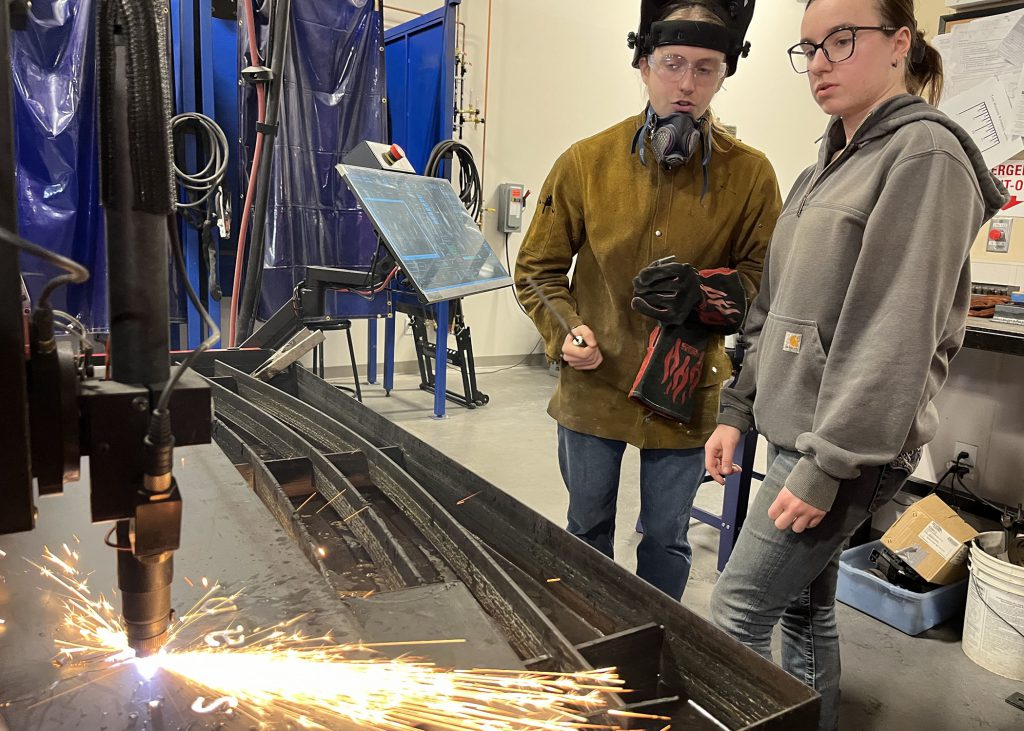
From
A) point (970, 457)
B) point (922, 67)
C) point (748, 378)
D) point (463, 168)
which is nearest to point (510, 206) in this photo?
point (463, 168)

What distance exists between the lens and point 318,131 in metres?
4.21

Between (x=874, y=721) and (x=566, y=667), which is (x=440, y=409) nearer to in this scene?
(x=874, y=721)

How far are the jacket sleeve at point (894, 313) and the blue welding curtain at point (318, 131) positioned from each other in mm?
3601

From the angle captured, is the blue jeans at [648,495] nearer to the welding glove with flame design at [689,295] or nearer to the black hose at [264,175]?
the welding glove with flame design at [689,295]

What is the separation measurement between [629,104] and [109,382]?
247 inches

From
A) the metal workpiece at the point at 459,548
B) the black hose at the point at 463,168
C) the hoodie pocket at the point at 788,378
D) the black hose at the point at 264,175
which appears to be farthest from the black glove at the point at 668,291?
the black hose at the point at 463,168

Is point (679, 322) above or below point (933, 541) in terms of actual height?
above

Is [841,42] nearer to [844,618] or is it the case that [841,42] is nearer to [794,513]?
[794,513]

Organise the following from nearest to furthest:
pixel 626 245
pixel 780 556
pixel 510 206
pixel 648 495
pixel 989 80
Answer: pixel 780 556, pixel 626 245, pixel 648 495, pixel 989 80, pixel 510 206

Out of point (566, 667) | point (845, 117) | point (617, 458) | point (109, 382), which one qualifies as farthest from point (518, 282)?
point (109, 382)

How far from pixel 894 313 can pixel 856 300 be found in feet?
0.19

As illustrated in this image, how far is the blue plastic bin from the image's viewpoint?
2182 mm

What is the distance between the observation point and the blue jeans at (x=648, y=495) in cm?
161

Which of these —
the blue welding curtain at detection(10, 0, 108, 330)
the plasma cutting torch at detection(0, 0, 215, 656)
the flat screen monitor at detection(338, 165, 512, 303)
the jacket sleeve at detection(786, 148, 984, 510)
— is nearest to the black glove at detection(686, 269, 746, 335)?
the jacket sleeve at detection(786, 148, 984, 510)
